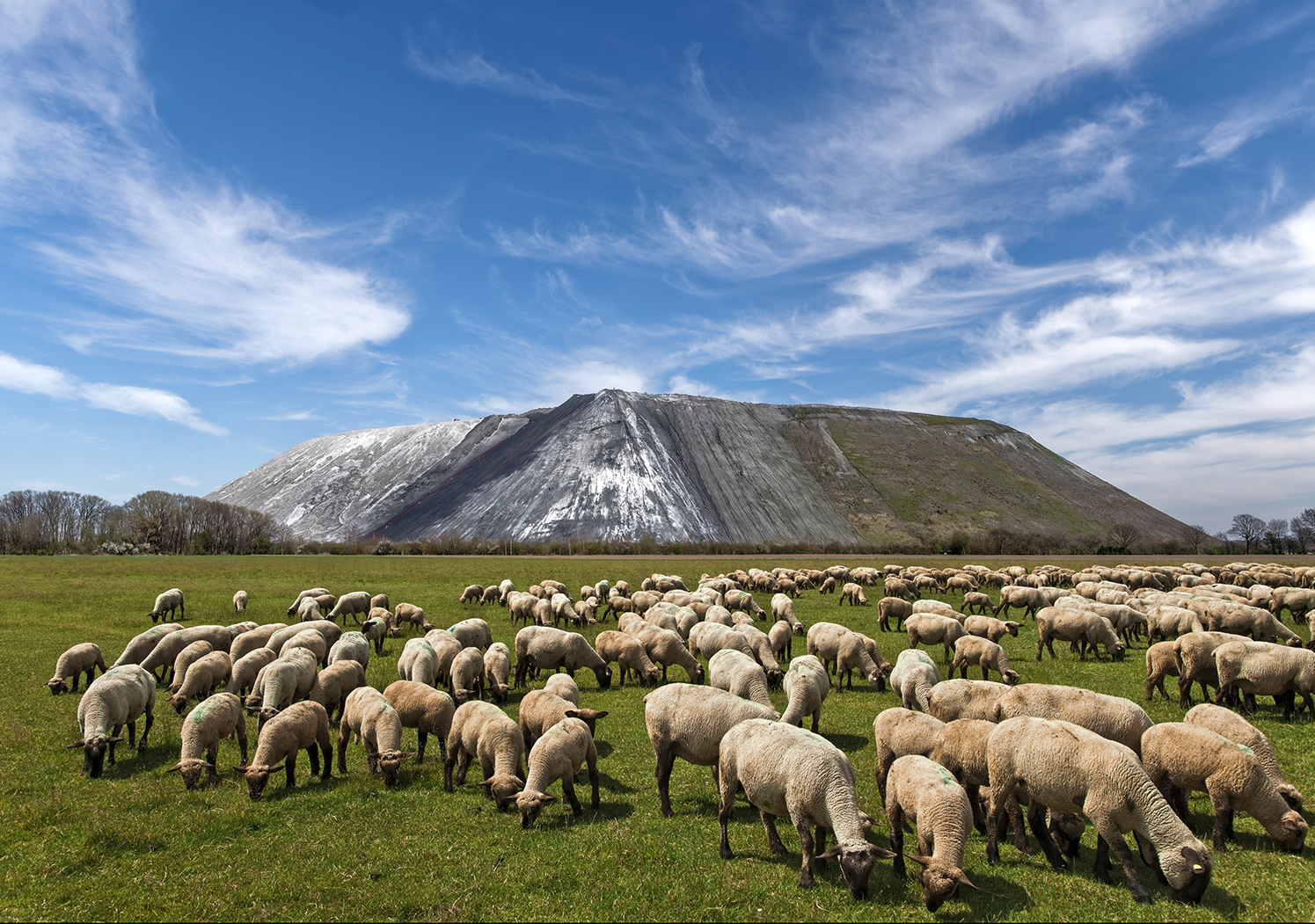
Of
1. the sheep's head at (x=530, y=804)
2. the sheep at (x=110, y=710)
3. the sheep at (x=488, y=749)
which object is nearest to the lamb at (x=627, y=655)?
the sheep at (x=488, y=749)

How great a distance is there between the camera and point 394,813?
35.6ft

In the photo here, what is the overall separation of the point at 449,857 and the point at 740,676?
7.03m

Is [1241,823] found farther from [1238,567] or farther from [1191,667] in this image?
[1238,567]

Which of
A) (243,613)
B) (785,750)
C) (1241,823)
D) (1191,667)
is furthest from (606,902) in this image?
(243,613)

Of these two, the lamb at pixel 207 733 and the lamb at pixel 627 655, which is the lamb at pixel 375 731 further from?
the lamb at pixel 627 655

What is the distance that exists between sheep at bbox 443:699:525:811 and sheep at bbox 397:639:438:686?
15.0ft

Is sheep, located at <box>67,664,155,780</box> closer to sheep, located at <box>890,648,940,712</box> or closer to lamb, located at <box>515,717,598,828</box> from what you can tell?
lamb, located at <box>515,717,598,828</box>

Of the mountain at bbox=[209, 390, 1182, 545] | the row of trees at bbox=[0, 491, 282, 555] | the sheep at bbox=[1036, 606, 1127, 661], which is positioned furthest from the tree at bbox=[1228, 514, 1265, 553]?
the row of trees at bbox=[0, 491, 282, 555]

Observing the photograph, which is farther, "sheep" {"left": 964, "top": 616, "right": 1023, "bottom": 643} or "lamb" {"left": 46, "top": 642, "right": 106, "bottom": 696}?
"sheep" {"left": 964, "top": 616, "right": 1023, "bottom": 643}

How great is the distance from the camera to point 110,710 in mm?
13305

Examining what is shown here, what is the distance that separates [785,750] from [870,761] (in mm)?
5031

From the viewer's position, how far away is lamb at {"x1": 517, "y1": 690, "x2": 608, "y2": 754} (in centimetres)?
1249

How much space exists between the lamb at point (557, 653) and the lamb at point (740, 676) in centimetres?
550

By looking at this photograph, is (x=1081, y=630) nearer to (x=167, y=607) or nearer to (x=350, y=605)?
(x=350, y=605)
